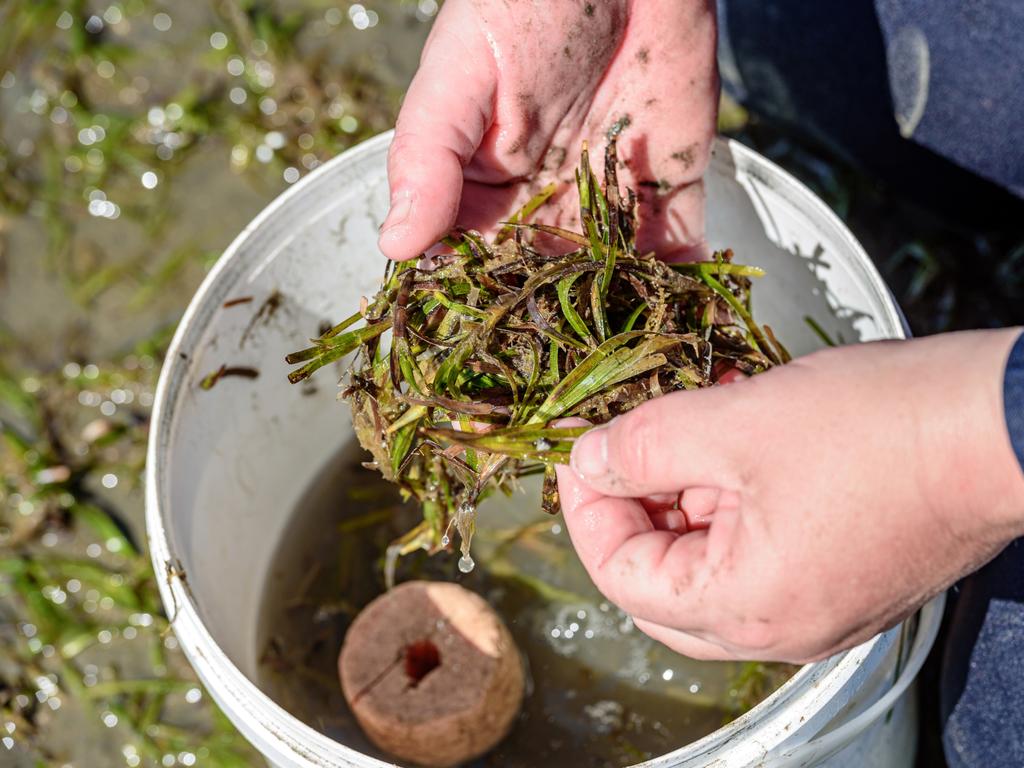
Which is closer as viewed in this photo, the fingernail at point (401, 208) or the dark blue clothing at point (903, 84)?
the fingernail at point (401, 208)

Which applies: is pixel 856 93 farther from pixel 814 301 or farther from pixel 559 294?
pixel 559 294

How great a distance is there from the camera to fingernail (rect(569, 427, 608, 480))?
1144mm

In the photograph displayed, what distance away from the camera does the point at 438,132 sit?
1.38 m

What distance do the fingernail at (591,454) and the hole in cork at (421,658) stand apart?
714mm

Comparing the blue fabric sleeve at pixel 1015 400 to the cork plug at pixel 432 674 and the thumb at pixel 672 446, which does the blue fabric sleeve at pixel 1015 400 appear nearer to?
the thumb at pixel 672 446

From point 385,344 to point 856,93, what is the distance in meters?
1.11

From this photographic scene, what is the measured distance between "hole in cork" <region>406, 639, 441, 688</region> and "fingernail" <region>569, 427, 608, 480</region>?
71 centimetres

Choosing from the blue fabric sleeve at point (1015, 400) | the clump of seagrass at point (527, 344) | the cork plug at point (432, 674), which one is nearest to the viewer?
the blue fabric sleeve at point (1015, 400)

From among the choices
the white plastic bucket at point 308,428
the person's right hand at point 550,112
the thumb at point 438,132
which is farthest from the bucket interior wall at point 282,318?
the thumb at point 438,132

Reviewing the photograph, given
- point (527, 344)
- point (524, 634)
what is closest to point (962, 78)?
point (527, 344)

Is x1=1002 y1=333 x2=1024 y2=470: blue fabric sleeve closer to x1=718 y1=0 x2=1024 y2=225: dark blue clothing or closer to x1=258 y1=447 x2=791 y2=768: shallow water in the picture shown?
x1=258 y1=447 x2=791 y2=768: shallow water

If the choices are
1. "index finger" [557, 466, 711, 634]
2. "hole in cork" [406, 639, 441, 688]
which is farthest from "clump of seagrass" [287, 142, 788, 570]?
"hole in cork" [406, 639, 441, 688]

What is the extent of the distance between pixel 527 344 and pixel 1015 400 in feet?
2.09

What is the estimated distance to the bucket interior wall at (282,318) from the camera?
1570mm
